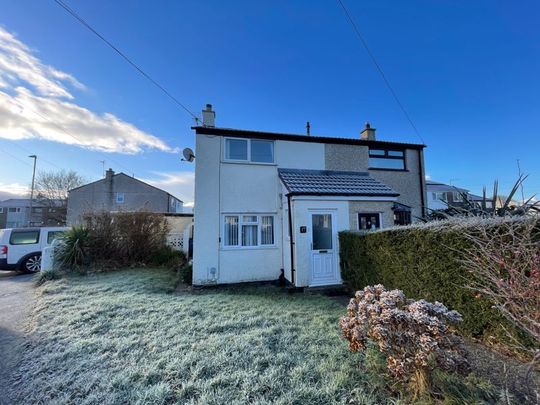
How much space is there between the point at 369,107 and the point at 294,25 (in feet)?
21.0

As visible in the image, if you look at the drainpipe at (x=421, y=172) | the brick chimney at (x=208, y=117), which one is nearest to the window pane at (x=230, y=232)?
the brick chimney at (x=208, y=117)

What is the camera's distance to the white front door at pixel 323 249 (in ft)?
28.4

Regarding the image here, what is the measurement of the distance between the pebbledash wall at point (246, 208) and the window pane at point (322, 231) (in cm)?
38

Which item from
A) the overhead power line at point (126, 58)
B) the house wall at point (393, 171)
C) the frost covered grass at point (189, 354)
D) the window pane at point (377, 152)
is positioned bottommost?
the frost covered grass at point (189, 354)

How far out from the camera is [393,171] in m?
12.7

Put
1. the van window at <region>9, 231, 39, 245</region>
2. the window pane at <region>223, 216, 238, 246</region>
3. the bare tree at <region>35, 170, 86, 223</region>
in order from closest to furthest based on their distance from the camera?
the window pane at <region>223, 216, 238, 246</region>
the van window at <region>9, 231, 39, 245</region>
the bare tree at <region>35, 170, 86, 223</region>

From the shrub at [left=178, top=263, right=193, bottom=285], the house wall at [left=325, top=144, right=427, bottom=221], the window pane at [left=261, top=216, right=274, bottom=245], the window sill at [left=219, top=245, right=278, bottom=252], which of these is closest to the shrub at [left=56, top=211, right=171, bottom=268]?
the shrub at [left=178, top=263, right=193, bottom=285]

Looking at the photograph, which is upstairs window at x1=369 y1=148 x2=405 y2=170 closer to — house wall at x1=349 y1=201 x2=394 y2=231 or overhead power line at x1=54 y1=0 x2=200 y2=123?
house wall at x1=349 y1=201 x2=394 y2=231

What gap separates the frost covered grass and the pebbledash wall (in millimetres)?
2420

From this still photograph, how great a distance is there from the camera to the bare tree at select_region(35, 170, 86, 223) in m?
35.3

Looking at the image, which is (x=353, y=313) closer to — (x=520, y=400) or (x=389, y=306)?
(x=389, y=306)

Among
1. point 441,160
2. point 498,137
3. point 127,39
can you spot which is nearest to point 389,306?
point 127,39

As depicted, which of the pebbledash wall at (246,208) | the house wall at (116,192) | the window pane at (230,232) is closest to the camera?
the pebbledash wall at (246,208)

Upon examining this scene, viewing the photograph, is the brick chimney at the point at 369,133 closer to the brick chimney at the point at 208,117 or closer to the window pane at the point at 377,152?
the window pane at the point at 377,152
